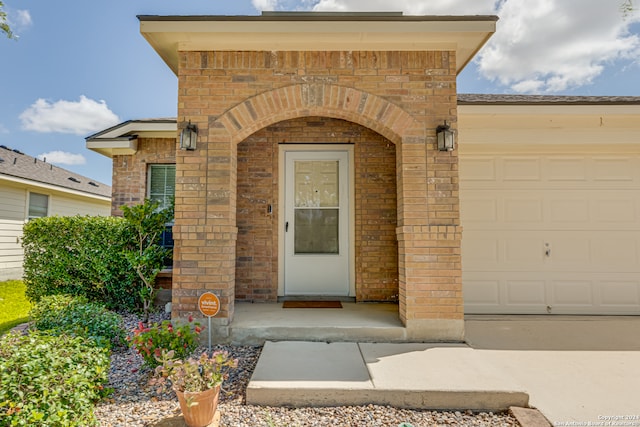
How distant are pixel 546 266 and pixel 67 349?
611 centimetres

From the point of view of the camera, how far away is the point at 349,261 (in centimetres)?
511

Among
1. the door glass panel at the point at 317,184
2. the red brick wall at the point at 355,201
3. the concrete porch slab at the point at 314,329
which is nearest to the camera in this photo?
the concrete porch slab at the point at 314,329

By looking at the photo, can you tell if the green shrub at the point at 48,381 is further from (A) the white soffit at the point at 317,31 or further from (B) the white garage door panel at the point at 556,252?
(B) the white garage door panel at the point at 556,252

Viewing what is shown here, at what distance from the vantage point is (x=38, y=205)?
9.85 meters

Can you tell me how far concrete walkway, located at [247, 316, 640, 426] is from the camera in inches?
100.0

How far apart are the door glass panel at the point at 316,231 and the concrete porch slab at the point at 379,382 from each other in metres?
2.09

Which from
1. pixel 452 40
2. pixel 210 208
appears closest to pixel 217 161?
pixel 210 208

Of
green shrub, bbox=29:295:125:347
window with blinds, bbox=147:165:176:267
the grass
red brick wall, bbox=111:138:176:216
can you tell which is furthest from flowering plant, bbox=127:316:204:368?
red brick wall, bbox=111:138:176:216

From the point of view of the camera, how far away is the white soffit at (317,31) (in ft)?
11.4

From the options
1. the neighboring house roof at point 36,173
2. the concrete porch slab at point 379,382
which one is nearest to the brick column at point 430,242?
the concrete porch slab at point 379,382

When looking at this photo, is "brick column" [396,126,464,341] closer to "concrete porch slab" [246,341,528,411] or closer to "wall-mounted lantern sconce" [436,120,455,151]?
"wall-mounted lantern sconce" [436,120,455,151]

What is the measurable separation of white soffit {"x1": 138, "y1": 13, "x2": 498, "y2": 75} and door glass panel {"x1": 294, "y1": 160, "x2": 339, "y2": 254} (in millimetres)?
1910

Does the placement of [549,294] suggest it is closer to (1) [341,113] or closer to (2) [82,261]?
(1) [341,113]

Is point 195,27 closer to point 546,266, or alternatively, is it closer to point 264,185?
point 264,185
